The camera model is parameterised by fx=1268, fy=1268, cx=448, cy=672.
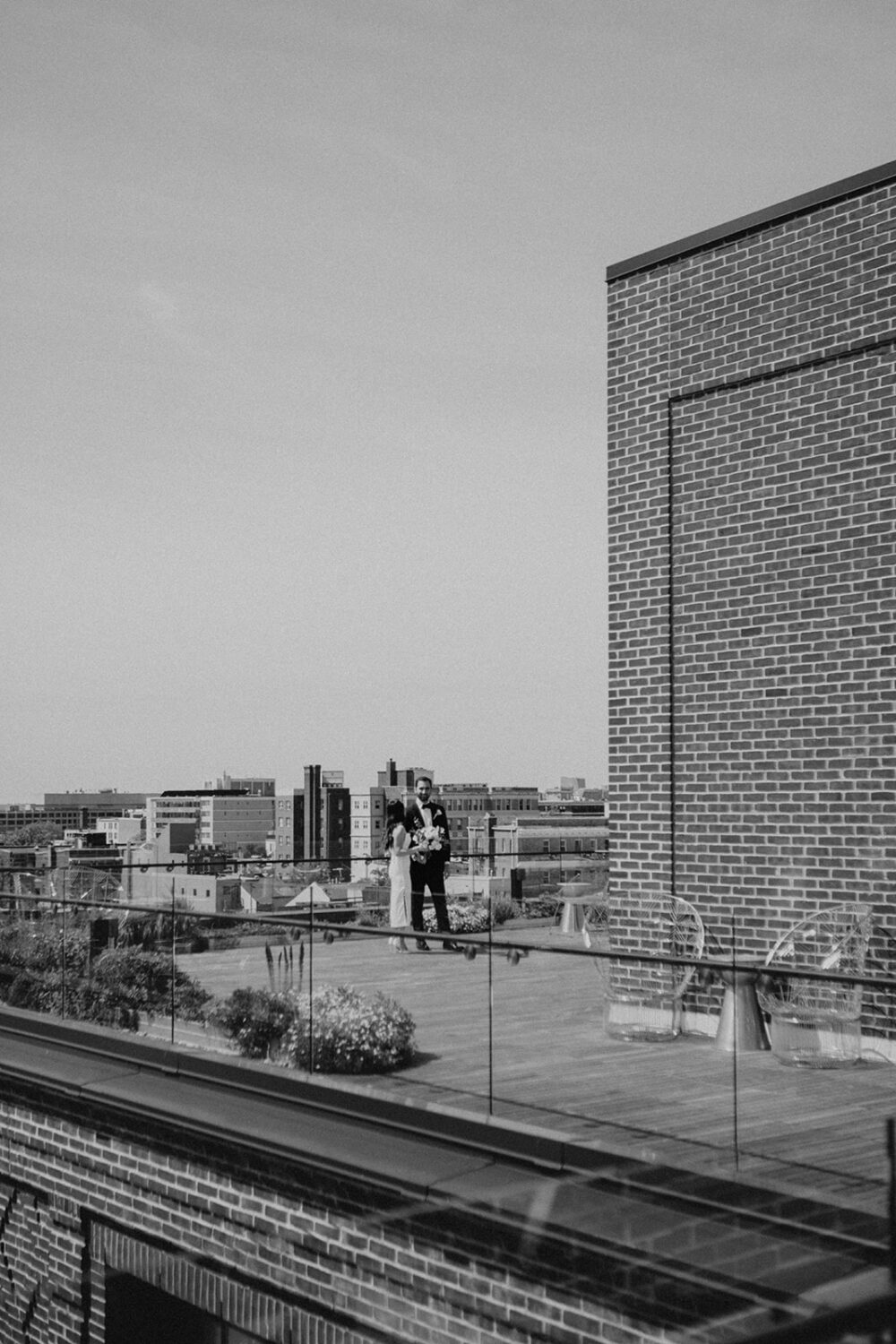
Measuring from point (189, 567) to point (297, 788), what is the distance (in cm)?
6869

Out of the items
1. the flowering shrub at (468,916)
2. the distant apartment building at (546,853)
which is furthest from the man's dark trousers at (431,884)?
the distant apartment building at (546,853)

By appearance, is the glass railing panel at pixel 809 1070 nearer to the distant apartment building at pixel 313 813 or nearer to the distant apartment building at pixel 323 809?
the distant apartment building at pixel 313 813

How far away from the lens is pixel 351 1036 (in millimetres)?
8797

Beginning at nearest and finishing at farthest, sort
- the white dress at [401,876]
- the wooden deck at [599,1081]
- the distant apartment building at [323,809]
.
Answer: the wooden deck at [599,1081]
the white dress at [401,876]
the distant apartment building at [323,809]

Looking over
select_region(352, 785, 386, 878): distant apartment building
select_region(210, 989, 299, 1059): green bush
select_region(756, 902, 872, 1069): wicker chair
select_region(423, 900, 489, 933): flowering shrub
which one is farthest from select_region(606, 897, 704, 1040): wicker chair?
select_region(352, 785, 386, 878): distant apartment building

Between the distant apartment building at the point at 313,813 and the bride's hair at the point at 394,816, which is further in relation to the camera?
the distant apartment building at the point at 313,813

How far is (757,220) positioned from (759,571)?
2733mm

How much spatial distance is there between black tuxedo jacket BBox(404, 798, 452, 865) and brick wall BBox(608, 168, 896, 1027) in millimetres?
3750

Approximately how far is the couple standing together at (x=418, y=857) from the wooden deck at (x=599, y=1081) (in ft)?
15.6

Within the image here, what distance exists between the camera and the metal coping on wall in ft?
30.1

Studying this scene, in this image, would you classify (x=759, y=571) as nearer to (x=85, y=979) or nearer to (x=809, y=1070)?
(x=809, y=1070)

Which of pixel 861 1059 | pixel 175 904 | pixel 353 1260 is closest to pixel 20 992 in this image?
Answer: pixel 175 904

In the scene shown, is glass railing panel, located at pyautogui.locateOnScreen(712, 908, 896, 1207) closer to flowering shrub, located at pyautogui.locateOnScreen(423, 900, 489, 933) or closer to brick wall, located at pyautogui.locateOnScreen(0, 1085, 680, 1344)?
brick wall, located at pyautogui.locateOnScreen(0, 1085, 680, 1344)

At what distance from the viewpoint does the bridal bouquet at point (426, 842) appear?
14.0m
